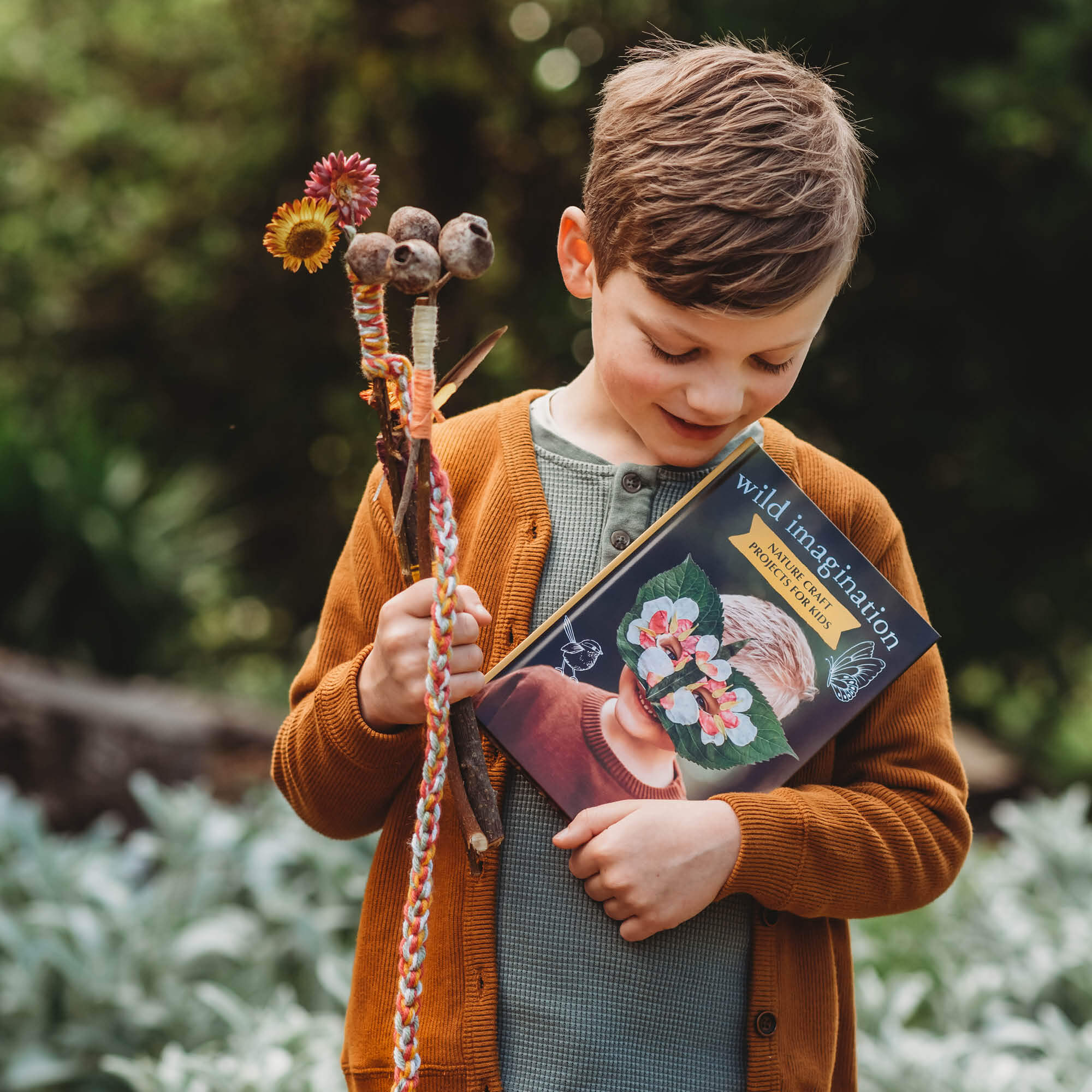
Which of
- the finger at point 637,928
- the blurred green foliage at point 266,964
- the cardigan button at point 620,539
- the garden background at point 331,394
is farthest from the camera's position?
the garden background at point 331,394

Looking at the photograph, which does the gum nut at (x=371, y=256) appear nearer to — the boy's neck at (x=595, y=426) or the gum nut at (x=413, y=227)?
the gum nut at (x=413, y=227)

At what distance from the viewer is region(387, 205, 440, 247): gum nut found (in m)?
1.04

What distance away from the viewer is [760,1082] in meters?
1.28

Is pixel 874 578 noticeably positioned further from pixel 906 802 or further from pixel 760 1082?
pixel 760 1082

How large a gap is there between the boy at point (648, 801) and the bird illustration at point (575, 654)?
86 mm

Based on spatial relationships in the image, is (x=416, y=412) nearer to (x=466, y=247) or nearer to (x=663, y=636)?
(x=466, y=247)

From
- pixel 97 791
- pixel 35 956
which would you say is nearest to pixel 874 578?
pixel 35 956

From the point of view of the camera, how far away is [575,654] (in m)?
1.24

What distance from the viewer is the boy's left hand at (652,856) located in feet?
3.91

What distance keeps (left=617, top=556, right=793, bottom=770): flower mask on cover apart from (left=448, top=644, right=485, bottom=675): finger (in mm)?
196

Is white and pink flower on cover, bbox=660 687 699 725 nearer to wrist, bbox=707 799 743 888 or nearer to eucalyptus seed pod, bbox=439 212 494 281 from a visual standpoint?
wrist, bbox=707 799 743 888

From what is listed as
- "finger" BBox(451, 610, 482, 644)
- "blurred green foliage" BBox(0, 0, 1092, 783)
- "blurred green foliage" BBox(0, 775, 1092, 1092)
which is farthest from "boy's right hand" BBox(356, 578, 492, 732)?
"blurred green foliage" BBox(0, 0, 1092, 783)

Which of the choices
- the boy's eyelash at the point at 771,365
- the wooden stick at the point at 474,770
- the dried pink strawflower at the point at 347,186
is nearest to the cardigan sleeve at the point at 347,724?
→ the wooden stick at the point at 474,770

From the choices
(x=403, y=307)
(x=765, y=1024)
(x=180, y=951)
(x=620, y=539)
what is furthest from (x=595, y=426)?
(x=403, y=307)
